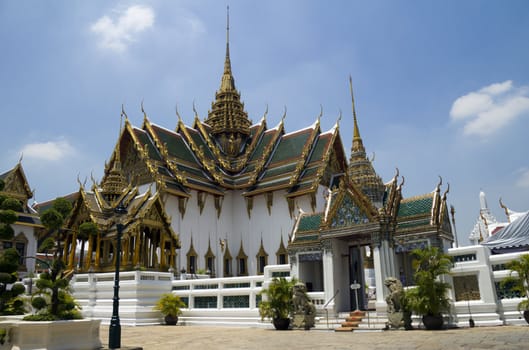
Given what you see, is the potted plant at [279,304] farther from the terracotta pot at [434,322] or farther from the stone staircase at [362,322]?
the terracotta pot at [434,322]

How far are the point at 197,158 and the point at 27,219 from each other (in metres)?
10.3

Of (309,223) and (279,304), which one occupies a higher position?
(309,223)

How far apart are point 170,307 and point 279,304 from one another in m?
4.50

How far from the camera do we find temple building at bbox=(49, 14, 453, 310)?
11.4 meters

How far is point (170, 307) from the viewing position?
46.9 ft

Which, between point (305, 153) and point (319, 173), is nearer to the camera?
point (319, 173)

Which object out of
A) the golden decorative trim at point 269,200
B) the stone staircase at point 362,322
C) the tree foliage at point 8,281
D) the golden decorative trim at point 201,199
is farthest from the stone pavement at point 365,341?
the golden decorative trim at point 269,200

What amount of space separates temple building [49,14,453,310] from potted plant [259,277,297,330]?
3.91ft

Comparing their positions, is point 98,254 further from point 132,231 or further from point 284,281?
point 284,281

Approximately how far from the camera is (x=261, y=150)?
30703 mm

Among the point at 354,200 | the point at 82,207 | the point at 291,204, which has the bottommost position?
the point at 354,200

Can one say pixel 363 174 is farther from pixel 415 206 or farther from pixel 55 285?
pixel 55 285

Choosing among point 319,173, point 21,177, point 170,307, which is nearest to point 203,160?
point 319,173

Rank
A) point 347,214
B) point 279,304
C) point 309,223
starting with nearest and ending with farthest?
point 279,304, point 347,214, point 309,223
